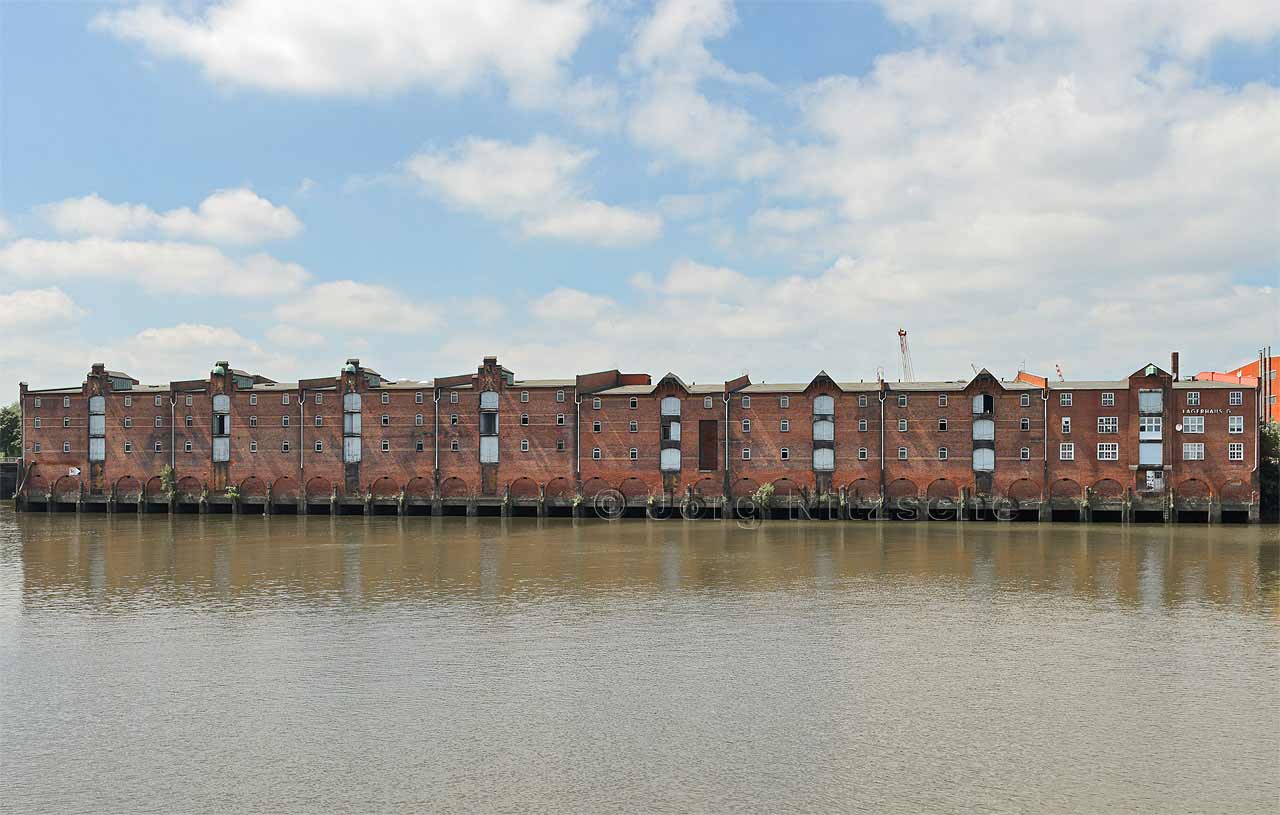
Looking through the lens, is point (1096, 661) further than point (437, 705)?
Yes

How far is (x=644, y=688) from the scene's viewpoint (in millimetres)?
26250

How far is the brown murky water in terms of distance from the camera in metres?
19.8

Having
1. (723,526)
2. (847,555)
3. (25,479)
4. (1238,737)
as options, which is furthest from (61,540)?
(1238,737)

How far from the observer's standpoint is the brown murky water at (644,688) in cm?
1975

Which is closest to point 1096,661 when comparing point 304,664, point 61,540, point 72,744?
point 304,664

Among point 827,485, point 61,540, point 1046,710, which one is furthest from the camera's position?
point 827,485

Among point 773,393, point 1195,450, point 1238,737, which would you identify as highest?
point 773,393

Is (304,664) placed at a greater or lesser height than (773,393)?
lesser

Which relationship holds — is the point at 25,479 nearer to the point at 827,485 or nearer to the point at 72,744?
the point at 827,485

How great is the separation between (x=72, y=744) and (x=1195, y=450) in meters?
75.1

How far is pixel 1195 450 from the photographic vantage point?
246 ft

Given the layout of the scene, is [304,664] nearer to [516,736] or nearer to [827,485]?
[516,736]

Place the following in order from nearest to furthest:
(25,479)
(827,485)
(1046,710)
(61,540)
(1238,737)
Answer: (1238,737) < (1046,710) < (61,540) < (827,485) < (25,479)

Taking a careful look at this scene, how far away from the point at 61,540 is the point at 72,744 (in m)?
51.9
